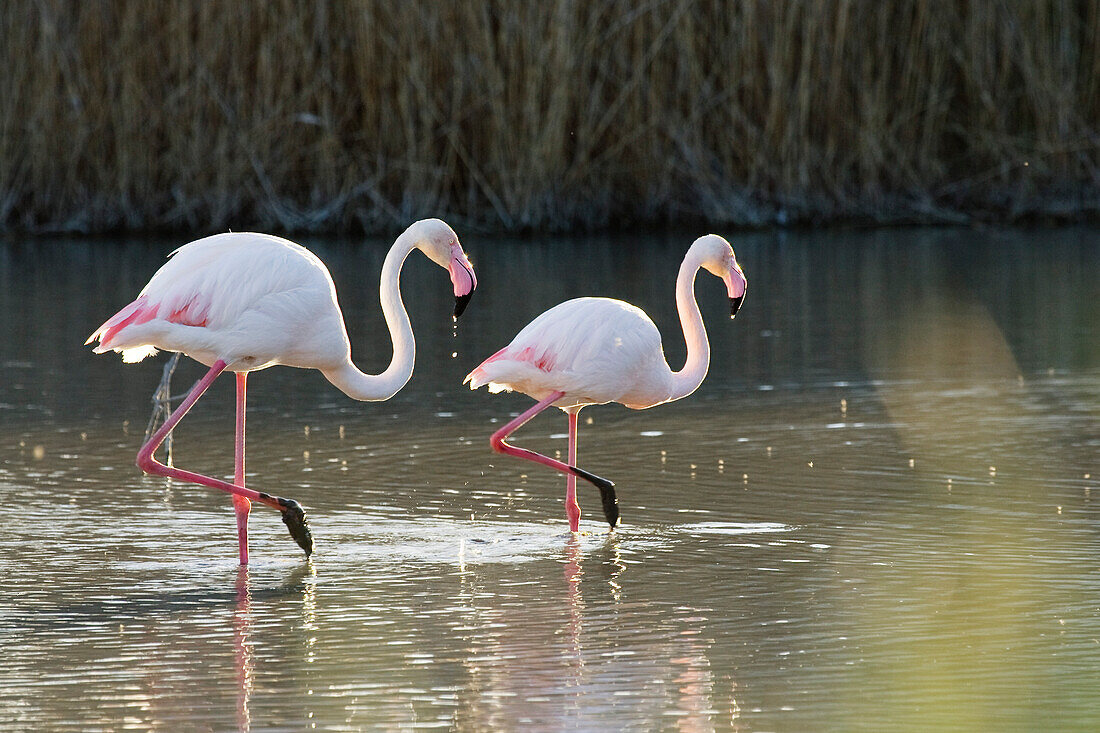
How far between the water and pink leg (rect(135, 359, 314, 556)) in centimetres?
10

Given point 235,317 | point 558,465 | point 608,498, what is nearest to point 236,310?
point 235,317

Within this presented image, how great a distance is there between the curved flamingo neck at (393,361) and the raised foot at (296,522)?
0.59 metres

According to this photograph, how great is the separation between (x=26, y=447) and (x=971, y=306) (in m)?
5.86

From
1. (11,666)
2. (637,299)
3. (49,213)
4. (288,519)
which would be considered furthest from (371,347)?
(49,213)

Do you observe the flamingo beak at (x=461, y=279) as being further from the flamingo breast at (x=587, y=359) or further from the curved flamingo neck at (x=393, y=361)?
the flamingo breast at (x=587, y=359)

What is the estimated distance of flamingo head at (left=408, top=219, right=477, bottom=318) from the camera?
5.75m

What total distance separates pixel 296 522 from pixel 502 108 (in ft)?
30.7

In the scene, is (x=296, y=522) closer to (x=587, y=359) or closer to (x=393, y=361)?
(x=393, y=361)

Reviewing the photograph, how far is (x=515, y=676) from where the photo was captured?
4008 mm

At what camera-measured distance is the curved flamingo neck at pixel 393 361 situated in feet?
18.6

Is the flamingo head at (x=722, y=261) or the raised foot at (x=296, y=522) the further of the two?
the flamingo head at (x=722, y=261)

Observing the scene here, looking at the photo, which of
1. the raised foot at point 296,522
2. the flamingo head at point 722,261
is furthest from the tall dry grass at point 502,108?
the raised foot at point 296,522

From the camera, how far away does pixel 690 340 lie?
6.34 meters

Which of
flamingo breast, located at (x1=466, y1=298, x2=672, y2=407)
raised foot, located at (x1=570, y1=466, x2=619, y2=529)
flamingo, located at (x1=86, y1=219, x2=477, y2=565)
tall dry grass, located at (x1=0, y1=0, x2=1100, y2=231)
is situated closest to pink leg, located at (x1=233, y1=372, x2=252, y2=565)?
flamingo, located at (x1=86, y1=219, x2=477, y2=565)
